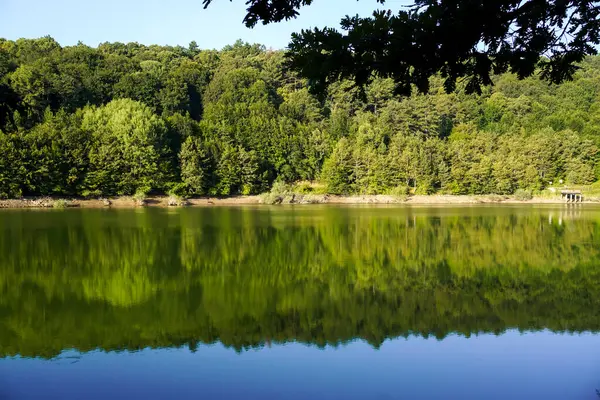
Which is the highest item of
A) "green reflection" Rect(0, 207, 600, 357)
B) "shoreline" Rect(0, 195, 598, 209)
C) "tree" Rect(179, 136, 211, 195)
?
"tree" Rect(179, 136, 211, 195)

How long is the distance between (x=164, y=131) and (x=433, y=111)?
37.5 m

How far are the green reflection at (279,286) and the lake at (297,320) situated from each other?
68 millimetres

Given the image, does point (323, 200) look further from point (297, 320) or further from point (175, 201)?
point (297, 320)

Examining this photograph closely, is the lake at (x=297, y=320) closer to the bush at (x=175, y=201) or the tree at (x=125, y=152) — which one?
the tree at (x=125, y=152)

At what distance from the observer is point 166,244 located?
23.6m

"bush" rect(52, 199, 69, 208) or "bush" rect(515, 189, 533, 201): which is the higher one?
"bush" rect(52, 199, 69, 208)

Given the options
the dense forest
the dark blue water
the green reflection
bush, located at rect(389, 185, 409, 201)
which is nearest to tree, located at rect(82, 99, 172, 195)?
the dense forest

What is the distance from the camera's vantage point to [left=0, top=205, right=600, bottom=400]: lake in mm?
8406

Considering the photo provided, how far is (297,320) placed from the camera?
39.1 ft

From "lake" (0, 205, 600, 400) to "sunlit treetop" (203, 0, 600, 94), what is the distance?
4559 millimetres

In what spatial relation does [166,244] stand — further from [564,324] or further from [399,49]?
[399,49]

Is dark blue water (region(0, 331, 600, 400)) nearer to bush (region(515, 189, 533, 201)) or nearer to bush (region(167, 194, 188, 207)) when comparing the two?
bush (region(167, 194, 188, 207))

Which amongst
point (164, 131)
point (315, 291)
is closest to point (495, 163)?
point (164, 131)

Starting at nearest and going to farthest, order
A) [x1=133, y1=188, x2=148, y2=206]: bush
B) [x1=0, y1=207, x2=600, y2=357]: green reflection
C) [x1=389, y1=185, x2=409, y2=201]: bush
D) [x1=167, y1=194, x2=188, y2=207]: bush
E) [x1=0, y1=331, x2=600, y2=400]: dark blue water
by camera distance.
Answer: [x1=0, y1=331, x2=600, y2=400]: dark blue water → [x1=0, y1=207, x2=600, y2=357]: green reflection → [x1=133, y1=188, x2=148, y2=206]: bush → [x1=167, y1=194, x2=188, y2=207]: bush → [x1=389, y1=185, x2=409, y2=201]: bush
